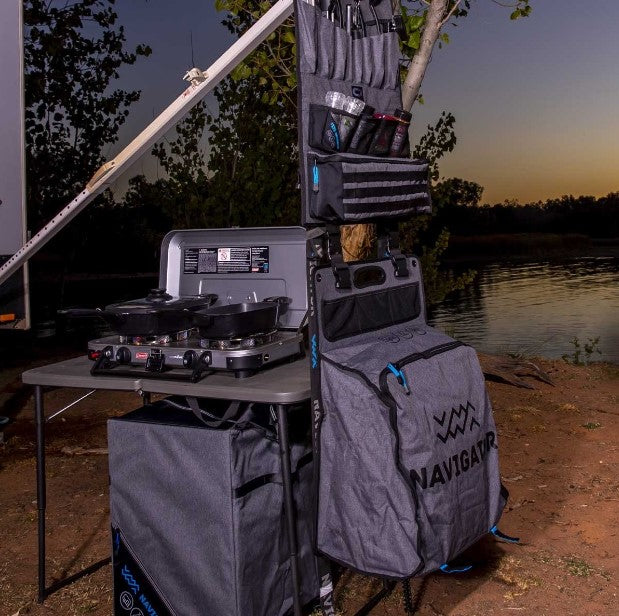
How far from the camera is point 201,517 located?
3113 mm

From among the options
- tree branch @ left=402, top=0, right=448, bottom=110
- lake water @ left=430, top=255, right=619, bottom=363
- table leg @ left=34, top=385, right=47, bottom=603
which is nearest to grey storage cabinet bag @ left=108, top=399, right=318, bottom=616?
table leg @ left=34, top=385, right=47, bottom=603

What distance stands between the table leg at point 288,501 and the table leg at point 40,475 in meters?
1.04

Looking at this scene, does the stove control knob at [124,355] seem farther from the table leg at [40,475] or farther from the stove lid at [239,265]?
the stove lid at [239,265]

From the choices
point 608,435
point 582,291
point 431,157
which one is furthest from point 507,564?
point 582,291

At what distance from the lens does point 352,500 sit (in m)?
2.95

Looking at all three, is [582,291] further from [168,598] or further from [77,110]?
[168,598]

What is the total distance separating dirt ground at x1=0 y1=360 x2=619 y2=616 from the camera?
12.2ft

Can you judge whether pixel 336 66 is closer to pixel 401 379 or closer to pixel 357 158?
pixel 357 158

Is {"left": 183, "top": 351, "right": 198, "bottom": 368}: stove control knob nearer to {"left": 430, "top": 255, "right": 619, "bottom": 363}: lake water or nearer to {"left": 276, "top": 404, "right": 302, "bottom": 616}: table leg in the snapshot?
{"left": 276, "top": 404, "right": 302, "bottom": 616}: table leg

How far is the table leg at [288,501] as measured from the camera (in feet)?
9.87

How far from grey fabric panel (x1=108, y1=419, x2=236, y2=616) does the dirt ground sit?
0.61 m

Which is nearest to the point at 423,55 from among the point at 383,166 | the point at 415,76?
the point at 415,76

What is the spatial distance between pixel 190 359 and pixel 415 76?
129 inches

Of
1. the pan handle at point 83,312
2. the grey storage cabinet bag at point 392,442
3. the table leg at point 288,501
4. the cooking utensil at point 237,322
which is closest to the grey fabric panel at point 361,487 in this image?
the grey storage cabinet bag at point 392,442
